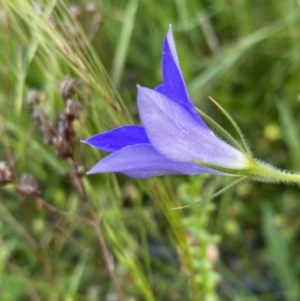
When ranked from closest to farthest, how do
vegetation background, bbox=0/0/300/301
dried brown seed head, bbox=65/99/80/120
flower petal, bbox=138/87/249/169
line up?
flower petal, bbox=138/87/249/169, dried brown seed head, bbox=65/99/80/120, vegetation background, bbox=0/0/300/301

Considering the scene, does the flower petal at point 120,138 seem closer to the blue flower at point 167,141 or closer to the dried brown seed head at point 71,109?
the blue flower at point 167,141

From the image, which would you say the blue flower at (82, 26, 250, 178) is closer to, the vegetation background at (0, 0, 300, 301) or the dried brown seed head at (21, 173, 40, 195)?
the dried brown seed head at (21, 173, 40, 195)

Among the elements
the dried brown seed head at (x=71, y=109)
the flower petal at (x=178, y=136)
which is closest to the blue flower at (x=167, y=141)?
the flower petal at (x=178, y=136)

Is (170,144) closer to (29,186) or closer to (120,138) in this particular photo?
(120,138)

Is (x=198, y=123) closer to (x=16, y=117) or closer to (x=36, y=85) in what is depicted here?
(x=16, y=117)

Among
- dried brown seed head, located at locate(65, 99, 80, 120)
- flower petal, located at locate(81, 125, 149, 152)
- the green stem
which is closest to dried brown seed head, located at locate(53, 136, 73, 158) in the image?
dried brown seed head, located at locate(65, 99, 80, 120)

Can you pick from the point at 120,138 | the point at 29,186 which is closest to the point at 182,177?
the point at 29,186

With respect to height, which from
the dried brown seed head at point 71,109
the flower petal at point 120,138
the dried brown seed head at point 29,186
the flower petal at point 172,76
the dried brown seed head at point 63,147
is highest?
the flower petal at point 172,76

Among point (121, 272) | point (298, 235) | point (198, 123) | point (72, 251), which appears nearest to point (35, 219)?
point (72, 251)
